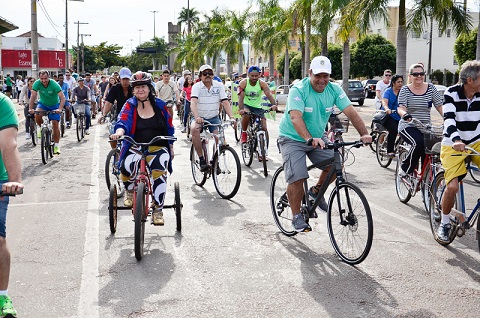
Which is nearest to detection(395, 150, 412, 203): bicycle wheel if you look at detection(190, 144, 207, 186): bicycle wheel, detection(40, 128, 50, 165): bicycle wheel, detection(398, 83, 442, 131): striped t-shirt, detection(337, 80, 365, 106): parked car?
detection(398, 83, 442, 131): striped t-shirt

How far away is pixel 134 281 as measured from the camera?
5203mm

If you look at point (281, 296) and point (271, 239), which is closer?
point (281, 296)

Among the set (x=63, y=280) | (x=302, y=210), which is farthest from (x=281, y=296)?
(x=63, y=280)

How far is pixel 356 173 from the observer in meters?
11.1

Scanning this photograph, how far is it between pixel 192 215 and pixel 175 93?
10210mm

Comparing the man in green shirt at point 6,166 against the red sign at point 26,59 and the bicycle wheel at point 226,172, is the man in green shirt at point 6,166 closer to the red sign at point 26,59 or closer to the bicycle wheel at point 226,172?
the bicycle wheel at point 226,172

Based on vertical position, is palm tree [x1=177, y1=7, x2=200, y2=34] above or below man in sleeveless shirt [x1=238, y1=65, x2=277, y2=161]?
above

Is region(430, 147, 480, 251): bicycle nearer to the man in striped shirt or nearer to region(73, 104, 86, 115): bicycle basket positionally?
the man in striped shirt

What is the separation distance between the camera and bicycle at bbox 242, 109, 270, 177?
10.9 m

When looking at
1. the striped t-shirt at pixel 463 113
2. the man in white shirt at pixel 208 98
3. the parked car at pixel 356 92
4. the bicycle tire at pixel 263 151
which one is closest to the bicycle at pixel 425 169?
the striped t-shirt at pixel 463 113

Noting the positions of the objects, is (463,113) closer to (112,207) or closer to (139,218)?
(139,218)

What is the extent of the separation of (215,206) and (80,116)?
10.2 m

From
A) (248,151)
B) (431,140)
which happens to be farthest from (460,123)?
(248,151)

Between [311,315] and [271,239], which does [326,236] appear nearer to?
[271,239]
